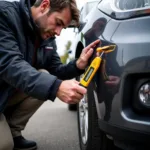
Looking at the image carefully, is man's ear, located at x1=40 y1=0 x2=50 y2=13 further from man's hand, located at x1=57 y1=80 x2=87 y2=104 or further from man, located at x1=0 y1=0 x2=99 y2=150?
man's hand, located at x1=57 y1=80 x2=87 y2=104

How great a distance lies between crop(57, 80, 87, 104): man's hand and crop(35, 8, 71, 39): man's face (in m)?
0.53

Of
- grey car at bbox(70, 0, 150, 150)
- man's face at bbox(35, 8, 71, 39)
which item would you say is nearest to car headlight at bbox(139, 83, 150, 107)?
grey car at bbox(70, 0, 150, 150)

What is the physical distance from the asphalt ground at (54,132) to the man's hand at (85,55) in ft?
2.67

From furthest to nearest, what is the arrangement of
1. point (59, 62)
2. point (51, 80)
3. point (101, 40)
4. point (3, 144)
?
1. point (59, 62)
2. point (3, 144)
3. point (101, 40)
4. point (51, 80)

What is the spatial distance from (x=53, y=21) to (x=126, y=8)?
19.0 inches

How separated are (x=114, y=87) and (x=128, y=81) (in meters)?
0.08

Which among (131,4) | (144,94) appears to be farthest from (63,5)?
(144,94)

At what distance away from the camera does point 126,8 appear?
166 centimetres

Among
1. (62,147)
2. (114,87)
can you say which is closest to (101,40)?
(114,87)

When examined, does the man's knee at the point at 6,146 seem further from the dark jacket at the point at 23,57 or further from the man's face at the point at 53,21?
the man's face at the point at 53,21

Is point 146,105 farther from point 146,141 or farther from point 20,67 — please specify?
point 20,67

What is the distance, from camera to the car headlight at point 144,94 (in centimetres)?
153

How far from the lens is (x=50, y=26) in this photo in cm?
195

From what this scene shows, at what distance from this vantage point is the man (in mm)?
1570
